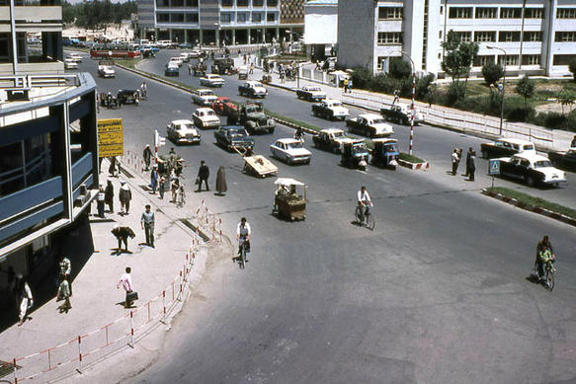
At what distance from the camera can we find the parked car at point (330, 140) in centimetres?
4606

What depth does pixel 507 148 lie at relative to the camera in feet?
144

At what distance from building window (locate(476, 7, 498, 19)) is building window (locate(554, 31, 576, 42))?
34.1 feet

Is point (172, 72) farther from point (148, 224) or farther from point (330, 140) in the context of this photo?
point (148, 224)

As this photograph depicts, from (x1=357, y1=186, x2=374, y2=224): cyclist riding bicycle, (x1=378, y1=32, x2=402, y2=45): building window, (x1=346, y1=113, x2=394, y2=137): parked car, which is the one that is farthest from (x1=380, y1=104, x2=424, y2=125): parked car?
(x1=378, y1=32, x2=402, y2=45): building window

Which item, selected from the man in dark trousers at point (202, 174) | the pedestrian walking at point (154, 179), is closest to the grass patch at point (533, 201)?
the man in dark trousers at point (202, 174)

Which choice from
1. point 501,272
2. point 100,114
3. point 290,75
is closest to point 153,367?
point 501,272

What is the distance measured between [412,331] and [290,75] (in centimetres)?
7601

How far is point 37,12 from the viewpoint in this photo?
2903cm

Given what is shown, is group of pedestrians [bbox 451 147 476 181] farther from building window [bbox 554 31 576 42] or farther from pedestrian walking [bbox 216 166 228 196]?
building window [bbox 554 31 576 42]

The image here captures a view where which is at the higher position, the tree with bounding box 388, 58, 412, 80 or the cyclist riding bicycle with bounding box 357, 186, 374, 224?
the tree with bounding box 388, 58, 412, 80

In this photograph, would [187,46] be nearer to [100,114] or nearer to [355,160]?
[100,114]

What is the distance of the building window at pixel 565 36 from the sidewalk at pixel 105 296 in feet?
268

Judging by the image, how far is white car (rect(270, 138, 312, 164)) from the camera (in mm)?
42094

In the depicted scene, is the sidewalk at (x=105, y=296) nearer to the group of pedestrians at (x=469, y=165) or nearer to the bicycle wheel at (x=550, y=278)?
the bicycle wheel at (x=550, y=278)
